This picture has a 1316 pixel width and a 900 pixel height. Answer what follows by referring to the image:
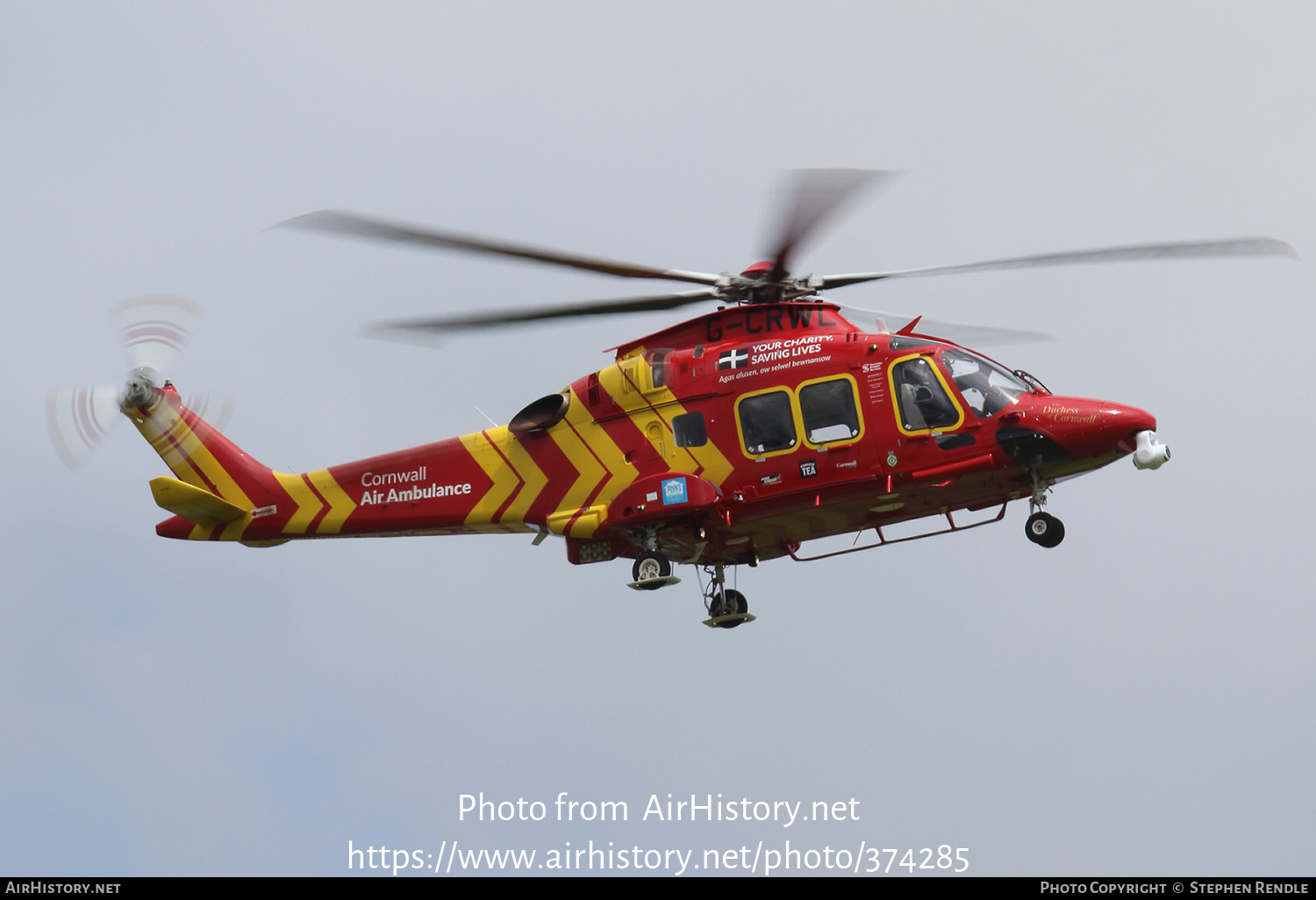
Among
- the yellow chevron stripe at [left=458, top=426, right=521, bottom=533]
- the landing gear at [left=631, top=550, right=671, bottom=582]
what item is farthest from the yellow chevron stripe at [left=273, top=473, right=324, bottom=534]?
the landing gear at [left=631, top=550, right=671, bottom=582]

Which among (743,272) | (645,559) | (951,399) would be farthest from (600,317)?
(951,399)

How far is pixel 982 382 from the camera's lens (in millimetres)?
21891

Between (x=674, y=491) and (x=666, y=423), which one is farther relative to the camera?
(x=666, y=423)

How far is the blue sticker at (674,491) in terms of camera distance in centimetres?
2283

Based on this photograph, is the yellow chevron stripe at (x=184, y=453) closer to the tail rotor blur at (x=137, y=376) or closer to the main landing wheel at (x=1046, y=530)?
the tail rotor blur at (x=137, y=376)

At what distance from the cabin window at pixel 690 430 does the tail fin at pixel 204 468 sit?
725cm

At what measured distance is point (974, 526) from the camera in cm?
2234

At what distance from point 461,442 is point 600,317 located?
3826 mm

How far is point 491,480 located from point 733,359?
4596mm

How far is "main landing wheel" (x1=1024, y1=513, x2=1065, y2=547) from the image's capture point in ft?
69.0

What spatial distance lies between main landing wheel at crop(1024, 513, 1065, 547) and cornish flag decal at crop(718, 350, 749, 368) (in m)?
4.96

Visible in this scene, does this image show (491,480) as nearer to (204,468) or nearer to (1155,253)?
(204,468)

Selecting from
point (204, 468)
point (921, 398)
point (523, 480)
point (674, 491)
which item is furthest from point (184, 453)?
point (921, 398)

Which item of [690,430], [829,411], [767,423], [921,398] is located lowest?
[690,430]
